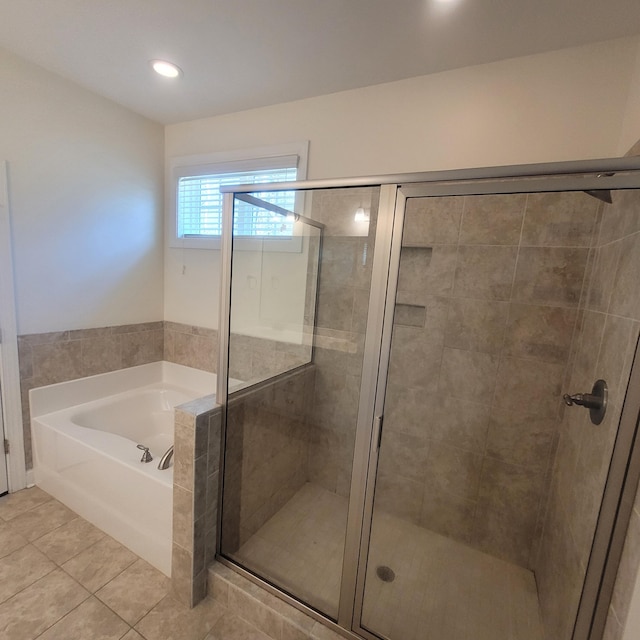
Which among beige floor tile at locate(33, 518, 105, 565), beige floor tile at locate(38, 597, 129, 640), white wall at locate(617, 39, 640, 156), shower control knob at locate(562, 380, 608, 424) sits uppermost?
white wall at locate(617, 39, 640, 156)

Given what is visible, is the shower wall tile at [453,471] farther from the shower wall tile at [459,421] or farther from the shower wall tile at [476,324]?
the shower wall tile at [476,324]

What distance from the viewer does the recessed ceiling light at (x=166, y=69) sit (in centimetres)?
171

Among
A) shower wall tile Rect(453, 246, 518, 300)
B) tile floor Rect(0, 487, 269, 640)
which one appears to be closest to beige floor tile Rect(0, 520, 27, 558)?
tile floor Rect(0, 487, 269, 640)

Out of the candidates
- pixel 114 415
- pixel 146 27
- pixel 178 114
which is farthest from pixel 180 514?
pixel 178 114

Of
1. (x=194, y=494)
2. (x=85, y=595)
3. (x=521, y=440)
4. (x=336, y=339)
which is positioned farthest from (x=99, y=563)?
(x=521, y=440)

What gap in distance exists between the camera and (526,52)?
4.83ft

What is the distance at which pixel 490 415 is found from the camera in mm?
1773

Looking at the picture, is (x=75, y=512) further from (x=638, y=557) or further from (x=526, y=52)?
(x=526, y=52)

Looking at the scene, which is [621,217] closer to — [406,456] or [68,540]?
[406,456]

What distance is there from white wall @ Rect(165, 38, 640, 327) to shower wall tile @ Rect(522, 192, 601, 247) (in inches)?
7.9

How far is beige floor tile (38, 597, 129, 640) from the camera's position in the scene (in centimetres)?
126

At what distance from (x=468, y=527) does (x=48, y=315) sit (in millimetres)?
2947

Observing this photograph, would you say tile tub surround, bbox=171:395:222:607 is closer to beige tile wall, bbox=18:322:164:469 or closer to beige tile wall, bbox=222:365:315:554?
beige tile wall, bbox=222:365:315:554

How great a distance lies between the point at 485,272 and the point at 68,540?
270cm
